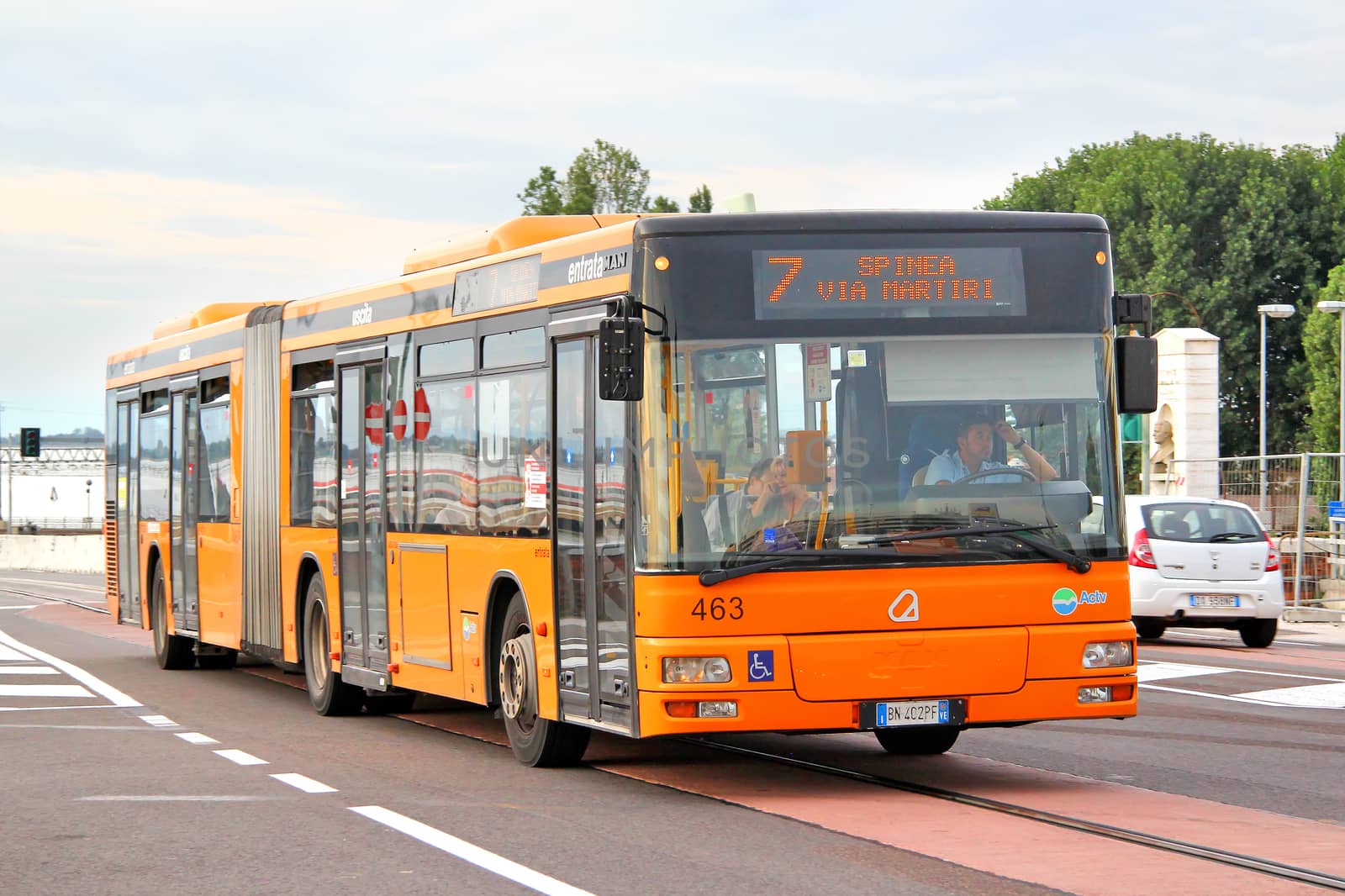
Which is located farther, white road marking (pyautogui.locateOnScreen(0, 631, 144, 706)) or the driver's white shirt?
white road marking (pyautogui.locateOnScreen(0, 631, 144, 706))

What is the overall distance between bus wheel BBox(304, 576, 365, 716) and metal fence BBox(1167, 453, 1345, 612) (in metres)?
15.3

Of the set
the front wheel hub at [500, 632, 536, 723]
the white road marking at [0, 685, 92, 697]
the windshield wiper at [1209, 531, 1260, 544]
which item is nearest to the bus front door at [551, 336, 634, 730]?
the front wheel hub at [500, 632, 536, 723]

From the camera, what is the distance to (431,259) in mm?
14094

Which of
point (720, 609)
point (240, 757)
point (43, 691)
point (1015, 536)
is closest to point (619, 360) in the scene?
point (720, 609)

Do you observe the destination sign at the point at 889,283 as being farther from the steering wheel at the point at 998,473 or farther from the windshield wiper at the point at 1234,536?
the windshield wiper at the point at 1234,536

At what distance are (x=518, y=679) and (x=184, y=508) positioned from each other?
372 inches

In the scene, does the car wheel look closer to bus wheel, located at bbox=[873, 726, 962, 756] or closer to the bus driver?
bus wheel, located at bbox=[873, 726, 962, 756]

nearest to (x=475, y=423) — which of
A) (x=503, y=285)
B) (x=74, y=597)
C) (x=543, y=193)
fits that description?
(x=503, y=285)

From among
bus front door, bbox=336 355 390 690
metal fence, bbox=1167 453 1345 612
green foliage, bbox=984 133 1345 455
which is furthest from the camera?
green foliage, bbox=984 133 1345 455

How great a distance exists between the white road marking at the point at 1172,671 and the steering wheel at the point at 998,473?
322 inches

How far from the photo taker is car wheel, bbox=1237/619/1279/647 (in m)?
22.9

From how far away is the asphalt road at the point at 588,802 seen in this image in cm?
809

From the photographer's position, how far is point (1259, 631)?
22938 mm

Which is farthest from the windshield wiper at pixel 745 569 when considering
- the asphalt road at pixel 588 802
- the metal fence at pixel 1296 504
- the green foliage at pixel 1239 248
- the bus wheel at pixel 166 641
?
the green foliage at pixel 1239 248
